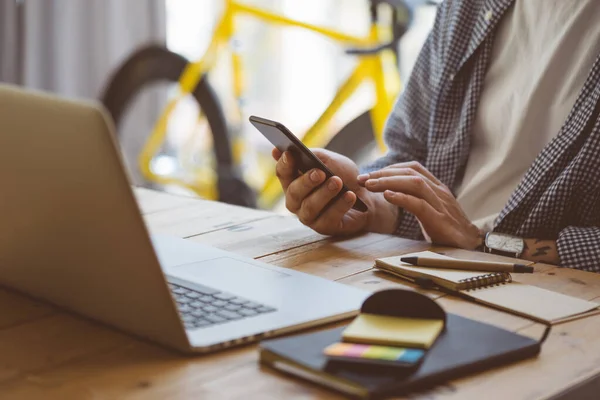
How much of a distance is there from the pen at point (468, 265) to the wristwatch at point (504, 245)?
20cm

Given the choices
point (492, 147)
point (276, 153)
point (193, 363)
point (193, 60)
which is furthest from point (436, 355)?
point (193, 60)

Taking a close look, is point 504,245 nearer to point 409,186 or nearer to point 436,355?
point 409,186

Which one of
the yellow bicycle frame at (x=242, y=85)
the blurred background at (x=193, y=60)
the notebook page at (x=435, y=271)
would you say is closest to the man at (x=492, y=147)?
the notebook page at (x=435, y=271)

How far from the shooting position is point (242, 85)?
2.96m

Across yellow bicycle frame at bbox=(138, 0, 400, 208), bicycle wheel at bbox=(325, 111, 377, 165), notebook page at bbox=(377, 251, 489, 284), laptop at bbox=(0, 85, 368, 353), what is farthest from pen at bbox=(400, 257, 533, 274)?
bicycle wheel at bbox=(325, 111, 377, 165)

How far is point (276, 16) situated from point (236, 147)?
516 millimetres

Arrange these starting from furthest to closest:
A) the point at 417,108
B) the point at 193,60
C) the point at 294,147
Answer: the point at 193,60 → the point at 417,108 → the point at 294,147

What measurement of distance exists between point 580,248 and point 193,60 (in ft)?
8.08

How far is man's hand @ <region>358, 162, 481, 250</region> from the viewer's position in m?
1.19

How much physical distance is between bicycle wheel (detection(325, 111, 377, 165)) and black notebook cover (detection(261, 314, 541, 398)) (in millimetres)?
1691

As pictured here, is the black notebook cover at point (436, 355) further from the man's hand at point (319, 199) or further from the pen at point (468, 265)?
the man's hand at point (319, 199)

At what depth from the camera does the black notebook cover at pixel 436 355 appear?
25.8 inches

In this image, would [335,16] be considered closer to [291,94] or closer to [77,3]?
[291,94]

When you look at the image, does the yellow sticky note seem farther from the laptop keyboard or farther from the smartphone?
the smartphone
